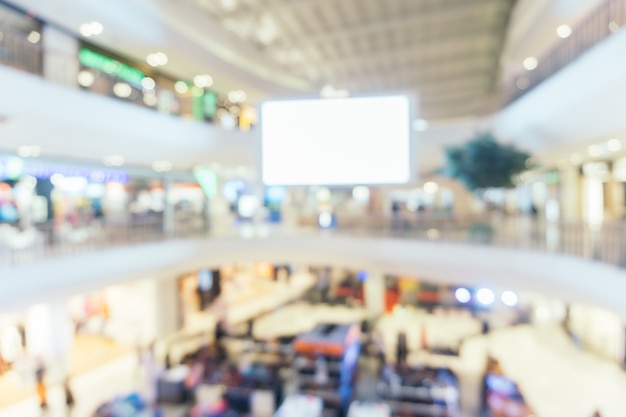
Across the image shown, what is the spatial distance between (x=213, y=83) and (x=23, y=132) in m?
6.30

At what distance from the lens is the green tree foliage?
8109 millimetres

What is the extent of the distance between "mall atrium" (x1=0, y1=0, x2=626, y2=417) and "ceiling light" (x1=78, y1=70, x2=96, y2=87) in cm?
5

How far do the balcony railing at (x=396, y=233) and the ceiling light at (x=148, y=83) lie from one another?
11.5 feet

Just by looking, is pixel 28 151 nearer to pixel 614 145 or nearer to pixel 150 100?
pixel 150 100

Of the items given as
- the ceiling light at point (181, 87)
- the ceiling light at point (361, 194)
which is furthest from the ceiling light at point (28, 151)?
the ceiling light at point (361, 194)

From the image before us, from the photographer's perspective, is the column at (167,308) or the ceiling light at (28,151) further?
the column at (167,308)

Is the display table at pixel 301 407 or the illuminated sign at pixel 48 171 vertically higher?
the illuminated sign at pixel 48 171

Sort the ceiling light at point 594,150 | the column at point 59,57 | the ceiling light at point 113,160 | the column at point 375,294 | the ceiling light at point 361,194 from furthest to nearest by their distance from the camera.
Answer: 1. the ceiling light at point 361,194
2. the column at point 375,294
3. the ceiling light at point 113,160
4. the ceiling light at point 594,150
5. the column at point 59,57

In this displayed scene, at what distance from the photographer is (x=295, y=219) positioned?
1320 centimetres

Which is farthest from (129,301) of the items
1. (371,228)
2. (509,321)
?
(509,321)

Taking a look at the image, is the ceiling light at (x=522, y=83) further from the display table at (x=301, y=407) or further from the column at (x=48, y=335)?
the column at (x=48, y=335)

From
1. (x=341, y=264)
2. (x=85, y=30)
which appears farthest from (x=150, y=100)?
(x=341, y=264)

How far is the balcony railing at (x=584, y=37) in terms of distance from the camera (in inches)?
250

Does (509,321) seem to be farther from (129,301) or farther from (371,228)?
(129,301)
